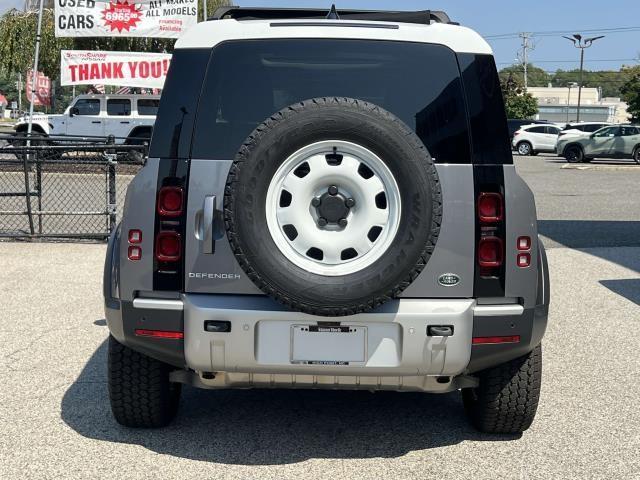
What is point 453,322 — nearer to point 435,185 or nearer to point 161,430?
point 435,185

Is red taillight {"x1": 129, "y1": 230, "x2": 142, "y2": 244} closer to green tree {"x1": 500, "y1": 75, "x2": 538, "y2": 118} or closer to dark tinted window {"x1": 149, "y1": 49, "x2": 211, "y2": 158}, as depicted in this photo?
dark tinted window {"x1": 149, "y1": 49, "x2": 211, "y2": 158}

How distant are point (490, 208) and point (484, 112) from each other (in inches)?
16.5

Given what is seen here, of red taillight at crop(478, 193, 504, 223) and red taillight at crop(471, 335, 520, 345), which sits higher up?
red taillight at crop(478, 193, 504, 223)

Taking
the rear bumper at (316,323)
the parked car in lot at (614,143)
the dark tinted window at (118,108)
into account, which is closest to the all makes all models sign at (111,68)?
the dark tinted window at (118,108)

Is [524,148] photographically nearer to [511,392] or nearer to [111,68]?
[111,68]

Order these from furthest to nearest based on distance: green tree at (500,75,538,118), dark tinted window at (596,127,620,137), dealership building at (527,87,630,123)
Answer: dealership building at (527,87,630,123), green tree at (500,75,538,118), dark tinted window at (596,127,620,137)

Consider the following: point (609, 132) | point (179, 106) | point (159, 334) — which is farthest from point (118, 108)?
point (159, 334)

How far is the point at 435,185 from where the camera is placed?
149 inches

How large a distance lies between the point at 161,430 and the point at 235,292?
1.12 m

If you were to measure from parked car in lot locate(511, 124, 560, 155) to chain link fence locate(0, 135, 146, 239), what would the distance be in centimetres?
3061

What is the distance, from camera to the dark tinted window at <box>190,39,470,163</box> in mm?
3992

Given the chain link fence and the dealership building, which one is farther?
the dealership building

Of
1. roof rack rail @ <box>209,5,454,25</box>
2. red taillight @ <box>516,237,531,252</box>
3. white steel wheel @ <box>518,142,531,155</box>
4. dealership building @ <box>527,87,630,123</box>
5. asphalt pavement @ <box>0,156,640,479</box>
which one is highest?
roof rack rail @ <box>209,5,454,25</box>

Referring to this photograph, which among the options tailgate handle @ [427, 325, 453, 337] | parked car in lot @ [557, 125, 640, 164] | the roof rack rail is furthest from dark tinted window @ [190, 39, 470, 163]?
parked car in lot @ [557, 125, 640, 164]
